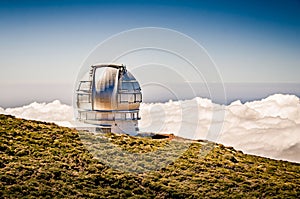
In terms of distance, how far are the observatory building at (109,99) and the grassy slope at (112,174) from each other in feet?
18.3

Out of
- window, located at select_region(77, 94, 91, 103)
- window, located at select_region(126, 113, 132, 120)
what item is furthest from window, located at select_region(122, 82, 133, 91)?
window, located at select_region(77, 94, 91, 103)

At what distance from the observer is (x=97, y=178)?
648 inches

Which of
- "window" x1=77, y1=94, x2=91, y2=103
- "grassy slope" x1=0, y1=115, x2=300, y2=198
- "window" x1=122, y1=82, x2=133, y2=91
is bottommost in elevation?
"grassy slope" x1=0, y1=115, x2=300, y2=198

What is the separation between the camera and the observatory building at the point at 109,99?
1129 inches

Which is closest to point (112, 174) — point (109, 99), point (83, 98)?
point (109, 99)

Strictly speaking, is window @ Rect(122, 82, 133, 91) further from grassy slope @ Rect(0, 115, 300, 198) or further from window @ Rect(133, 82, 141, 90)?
grassy slope @ Rect(0, 115, 300, 198)

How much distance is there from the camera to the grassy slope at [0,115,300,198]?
15.1 metres

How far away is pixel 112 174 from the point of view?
1727cm

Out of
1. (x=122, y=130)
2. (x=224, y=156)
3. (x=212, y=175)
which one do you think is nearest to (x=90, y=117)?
(x=122, y=130)

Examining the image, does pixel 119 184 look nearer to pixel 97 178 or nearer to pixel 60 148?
pixel 97 178

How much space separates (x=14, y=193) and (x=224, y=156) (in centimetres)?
1284

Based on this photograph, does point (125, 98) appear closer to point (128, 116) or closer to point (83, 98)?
point (128, 116)

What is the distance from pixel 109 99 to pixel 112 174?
1189 cm

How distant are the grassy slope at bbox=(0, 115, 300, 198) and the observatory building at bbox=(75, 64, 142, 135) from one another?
5.59m
